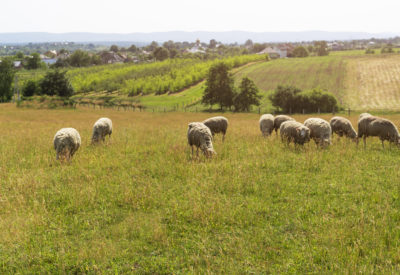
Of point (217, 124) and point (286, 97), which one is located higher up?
point (217, 124)

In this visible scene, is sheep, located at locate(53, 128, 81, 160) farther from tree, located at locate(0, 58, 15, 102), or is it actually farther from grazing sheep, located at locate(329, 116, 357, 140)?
tree, located at locate(0, 58, 15, 102)

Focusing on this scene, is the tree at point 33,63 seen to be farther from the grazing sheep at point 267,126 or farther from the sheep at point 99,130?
the grazing sheep at point 267,126

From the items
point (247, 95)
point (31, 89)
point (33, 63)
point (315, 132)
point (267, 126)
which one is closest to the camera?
point (315, 132)

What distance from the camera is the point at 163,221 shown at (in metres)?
8.23

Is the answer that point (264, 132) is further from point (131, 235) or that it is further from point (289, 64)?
point (289, 64)

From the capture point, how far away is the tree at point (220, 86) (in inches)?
2697

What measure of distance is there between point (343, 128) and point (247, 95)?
163 feet

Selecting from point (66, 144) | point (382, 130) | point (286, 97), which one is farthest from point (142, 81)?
point (382, 130)

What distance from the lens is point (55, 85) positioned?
62688 mm

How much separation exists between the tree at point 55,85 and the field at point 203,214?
5475 cm

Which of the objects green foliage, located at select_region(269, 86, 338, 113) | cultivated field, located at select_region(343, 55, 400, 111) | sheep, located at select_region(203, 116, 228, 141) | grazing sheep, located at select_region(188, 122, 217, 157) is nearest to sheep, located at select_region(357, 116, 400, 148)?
sheep, located at select_region(203, 116, 228, 141)

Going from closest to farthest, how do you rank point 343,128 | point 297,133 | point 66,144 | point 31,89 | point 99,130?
point 66,144
point 297,133
point 343,128
point 99,130
point 31,89

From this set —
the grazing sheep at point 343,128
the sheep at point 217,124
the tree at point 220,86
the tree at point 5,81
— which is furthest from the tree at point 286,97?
the tree at point 5,81

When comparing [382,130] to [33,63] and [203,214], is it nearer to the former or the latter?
[203,214]
